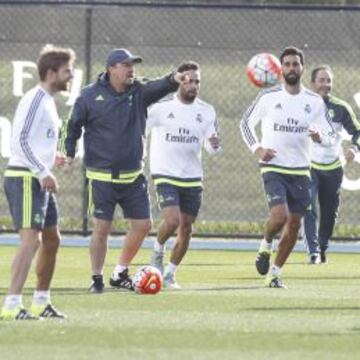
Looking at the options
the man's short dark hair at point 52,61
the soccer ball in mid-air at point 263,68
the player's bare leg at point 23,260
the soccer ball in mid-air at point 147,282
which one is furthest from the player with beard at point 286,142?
the player's bare leg at point 23,260

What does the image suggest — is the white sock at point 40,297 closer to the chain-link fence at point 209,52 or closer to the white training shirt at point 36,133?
the white training shirt at point 36,133

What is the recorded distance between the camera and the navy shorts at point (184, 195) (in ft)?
56.6

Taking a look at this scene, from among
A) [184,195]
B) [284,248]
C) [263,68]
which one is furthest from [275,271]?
[263,68]

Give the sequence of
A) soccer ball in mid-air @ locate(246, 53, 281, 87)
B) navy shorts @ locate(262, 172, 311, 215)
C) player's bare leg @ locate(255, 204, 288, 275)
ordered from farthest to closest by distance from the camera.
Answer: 1. soccer ball in mid-air @ locate(246, 53, 281, 87)
2. navy shorts @ locate(262, 172, 311, 215)
3. player's bare leg @ locate(255, 204, 288, 275)

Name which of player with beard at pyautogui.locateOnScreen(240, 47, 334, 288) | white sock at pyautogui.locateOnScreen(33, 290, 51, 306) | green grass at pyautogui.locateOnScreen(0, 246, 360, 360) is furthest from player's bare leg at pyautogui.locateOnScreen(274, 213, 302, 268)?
white sock at pyautogui.locateOnScreen(33, 290, 51, 306)

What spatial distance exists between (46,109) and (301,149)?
16.5ft

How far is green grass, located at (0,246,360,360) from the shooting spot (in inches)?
440

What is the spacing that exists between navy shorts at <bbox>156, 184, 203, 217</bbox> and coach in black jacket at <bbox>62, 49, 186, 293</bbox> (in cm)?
104

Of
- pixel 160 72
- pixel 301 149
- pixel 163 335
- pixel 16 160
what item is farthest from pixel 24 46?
pixel 163 335

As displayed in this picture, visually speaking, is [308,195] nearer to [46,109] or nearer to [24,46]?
[46,109]

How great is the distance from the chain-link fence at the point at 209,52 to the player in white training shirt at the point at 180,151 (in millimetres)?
5219

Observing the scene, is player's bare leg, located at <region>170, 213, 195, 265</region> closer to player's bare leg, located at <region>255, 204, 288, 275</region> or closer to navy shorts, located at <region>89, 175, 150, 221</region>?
player's bare leg, located at <region>255, 204, 288, 275</region>

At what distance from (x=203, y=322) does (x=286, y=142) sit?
4.94 meters

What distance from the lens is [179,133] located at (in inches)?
695
